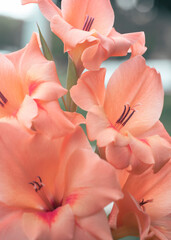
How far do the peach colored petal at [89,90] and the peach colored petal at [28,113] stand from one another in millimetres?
76

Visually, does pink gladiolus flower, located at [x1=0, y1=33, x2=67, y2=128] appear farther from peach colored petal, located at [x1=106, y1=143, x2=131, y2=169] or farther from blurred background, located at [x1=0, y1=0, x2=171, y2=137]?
blurred background, located at [x1=0, y1=0, x2=171, y2=137]

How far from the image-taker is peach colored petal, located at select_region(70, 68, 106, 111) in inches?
24.5

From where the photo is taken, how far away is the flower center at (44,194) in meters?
0.61

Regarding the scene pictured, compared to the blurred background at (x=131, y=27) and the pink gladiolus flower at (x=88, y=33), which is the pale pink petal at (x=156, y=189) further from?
the blurred background at (x=131, y=27)

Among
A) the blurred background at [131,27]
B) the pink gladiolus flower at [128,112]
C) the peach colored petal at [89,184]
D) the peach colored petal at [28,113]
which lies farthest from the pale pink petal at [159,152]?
the blurred background at [131,27]

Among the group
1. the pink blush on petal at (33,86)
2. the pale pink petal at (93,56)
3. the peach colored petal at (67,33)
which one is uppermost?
the peach colored petal at (67,33)

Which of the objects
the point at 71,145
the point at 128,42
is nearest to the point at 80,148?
the point at 71,145

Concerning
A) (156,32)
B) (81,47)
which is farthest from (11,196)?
(156,32)

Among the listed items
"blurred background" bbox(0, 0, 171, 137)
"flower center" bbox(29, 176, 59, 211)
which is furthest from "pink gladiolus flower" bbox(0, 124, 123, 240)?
"blurred background" bbox(0, 0, 171, 137)

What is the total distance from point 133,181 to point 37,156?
0.20m

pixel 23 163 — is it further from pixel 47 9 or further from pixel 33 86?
pixel 47 9

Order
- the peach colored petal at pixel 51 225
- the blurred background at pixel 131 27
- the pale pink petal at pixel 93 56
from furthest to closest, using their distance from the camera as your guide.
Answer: the blurred background at pixel 131 27 < the pale pink petal at pixel 93 56 < the peach colored petal at pixel 51 225

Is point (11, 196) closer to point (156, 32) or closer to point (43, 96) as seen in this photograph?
point (43, 96)

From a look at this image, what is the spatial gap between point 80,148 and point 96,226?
0.12 meters
